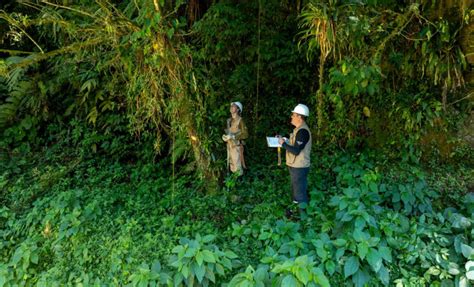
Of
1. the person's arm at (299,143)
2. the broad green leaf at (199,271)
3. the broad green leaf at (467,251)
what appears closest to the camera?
the broad green leaf at (199,271)

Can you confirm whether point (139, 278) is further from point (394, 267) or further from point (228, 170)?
point (228, 170)

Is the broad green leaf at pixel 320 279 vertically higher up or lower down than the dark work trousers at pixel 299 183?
lower down

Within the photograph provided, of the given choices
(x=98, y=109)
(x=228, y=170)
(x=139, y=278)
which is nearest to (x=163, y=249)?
(x=139, y=278)

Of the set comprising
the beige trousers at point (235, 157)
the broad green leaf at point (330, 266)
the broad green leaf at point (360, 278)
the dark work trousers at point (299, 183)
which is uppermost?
the beige trousers at point (235, 157)

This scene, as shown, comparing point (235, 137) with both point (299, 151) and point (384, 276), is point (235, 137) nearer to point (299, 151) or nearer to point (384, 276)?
point (299, 151)

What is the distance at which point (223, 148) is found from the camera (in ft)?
18.2

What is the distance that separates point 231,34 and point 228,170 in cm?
227

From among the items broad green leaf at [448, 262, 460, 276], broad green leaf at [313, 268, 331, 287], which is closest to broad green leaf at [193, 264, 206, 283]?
broad green leaf at [313, 268, 331, 287]

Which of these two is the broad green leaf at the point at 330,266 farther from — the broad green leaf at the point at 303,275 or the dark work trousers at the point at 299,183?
the dark work trousers at the point at 299,183

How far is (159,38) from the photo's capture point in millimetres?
4117

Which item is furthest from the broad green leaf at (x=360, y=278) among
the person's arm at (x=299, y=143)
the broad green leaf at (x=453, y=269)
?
the person's arm at (x=299, y=143)

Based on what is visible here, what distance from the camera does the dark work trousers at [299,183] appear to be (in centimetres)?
464

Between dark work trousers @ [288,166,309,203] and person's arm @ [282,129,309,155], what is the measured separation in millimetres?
286

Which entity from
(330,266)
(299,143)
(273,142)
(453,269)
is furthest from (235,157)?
(453,269)
